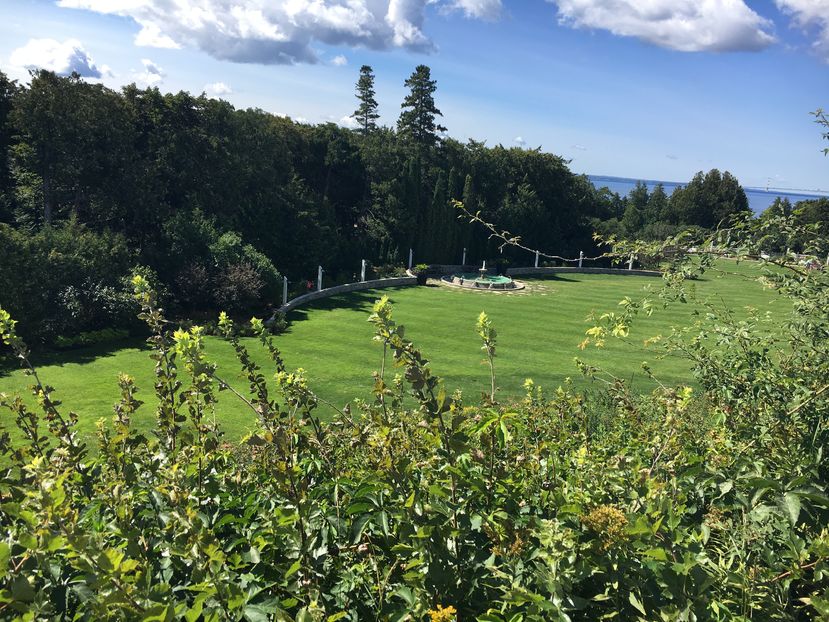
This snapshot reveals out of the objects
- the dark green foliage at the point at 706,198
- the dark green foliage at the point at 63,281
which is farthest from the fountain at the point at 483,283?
the dark green foliage at the point at 706,198

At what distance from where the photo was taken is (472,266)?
3922 cm

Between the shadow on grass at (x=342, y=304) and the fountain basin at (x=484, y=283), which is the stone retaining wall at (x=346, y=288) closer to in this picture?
the shadow on grass at (x=342, y=304)

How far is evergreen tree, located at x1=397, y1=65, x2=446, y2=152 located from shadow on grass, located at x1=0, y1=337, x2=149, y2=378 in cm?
2940

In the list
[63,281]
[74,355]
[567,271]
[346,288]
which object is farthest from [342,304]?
[567,271]

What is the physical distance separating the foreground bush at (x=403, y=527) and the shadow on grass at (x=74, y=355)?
13136 mm

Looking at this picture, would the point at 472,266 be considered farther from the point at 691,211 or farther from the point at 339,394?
the point at 691,211

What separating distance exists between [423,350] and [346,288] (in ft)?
33.6

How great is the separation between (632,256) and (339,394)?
987cm

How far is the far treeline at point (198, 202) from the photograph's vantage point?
17.2 meters

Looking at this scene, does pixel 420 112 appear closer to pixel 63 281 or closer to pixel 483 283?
pixel 483 283

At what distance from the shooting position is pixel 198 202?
24.4m

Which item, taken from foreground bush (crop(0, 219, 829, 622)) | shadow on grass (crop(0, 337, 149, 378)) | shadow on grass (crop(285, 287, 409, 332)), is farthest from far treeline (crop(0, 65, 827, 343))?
foreground bush (crop(0, 219, 829, 622))

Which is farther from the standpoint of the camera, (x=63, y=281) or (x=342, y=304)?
(x=342, y=304)

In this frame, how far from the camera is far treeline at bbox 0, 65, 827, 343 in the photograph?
56.4 feet
